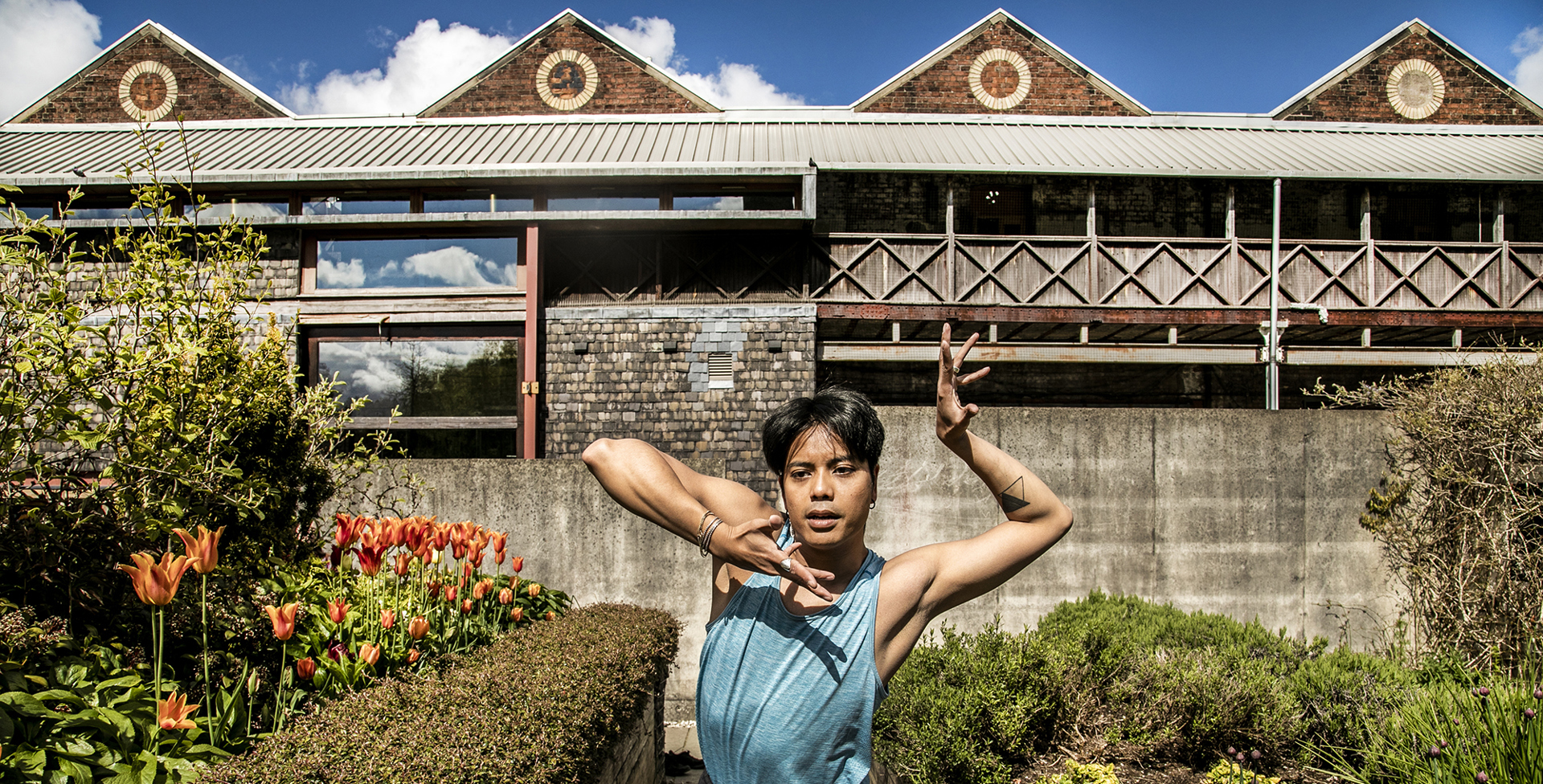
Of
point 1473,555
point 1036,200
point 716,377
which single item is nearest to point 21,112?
point 716,377

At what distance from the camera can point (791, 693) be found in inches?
56.8

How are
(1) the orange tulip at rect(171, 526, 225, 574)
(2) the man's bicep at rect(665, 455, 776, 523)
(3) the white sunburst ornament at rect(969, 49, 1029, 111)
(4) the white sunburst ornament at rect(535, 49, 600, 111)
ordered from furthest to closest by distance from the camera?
(3) the white sunburst ornament at rect(969, 49, 1029, 111) → (4) the white sunburst ornament at rect(535, 49, 600, 111) → (1) the orange tulip at rect(171, 526, 225, 574) → (2) the man's bicep at rect(665, 455, 776, 523)

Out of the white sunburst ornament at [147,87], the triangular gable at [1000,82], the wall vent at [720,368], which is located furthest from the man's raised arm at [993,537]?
the white sunburst ornament at [147,87]

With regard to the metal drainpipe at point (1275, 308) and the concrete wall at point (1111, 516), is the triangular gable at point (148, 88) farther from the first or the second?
the metal drainpipe at point (1275, 308)

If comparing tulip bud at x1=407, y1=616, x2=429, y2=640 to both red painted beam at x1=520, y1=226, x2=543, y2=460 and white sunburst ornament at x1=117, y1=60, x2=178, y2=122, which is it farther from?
white sunburst ornament at x1=117, y1=60, x2=178, y2=122

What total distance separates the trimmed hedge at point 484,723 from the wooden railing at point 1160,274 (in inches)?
307

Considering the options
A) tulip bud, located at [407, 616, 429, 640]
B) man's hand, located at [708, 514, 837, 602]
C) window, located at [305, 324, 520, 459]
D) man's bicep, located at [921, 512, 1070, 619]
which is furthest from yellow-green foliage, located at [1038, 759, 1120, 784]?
window, located at [305, 324, 520, 459]

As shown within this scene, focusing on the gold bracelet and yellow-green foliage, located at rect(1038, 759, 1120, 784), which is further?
yellow-green foliage, located at rect(1038, 759, 1120, 784)

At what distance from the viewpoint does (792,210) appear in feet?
31.9

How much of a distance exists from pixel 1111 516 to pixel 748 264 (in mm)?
6251

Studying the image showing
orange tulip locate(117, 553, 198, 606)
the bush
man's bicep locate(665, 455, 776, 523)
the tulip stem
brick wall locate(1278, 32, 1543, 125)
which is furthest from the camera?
brick wall locate(1278, 32, 1543, 125)

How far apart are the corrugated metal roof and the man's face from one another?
8.65 m

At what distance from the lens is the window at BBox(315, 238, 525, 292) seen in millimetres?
10008

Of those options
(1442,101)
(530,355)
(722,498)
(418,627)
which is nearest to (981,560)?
(722,498)
